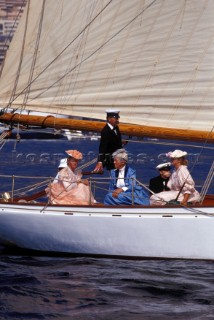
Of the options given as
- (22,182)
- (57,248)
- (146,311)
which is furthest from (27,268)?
(22,182)

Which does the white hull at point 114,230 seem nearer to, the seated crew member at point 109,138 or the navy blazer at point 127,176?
the navy blazer at point 127,176

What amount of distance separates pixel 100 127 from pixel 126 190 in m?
1.32

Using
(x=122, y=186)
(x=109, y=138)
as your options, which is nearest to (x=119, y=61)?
(x=109, y=138)

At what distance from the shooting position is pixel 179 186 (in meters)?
17.8

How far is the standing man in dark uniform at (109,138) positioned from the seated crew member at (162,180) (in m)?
0.76

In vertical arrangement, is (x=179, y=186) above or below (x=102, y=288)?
above

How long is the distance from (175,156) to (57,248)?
2575 millimetres

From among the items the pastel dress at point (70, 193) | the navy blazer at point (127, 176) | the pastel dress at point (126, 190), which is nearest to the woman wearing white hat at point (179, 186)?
the pastel dress at point (126, 190)

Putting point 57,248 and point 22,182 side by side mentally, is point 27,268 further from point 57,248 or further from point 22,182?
point 22,182

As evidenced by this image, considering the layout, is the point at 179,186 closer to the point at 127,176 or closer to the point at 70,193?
the point at 127,176

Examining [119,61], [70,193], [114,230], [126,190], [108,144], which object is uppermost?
[119,61]

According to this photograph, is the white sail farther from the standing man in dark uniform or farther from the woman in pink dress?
the woman in pink dress

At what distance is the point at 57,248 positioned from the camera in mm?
18703

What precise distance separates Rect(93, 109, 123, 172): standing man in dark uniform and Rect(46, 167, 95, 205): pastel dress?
0.50 meters
